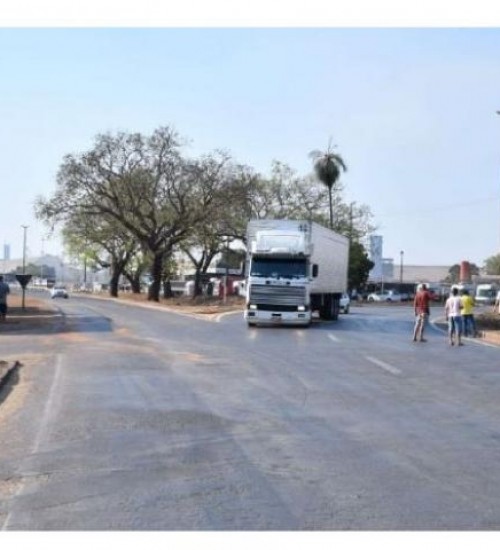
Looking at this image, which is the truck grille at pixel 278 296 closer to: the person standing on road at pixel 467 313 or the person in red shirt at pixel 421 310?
the person standing on road at pixel 467 313

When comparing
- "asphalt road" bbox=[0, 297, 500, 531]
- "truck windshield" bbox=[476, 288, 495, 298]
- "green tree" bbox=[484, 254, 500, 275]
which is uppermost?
"green tree" bbox=[484, 254, 500, 275]

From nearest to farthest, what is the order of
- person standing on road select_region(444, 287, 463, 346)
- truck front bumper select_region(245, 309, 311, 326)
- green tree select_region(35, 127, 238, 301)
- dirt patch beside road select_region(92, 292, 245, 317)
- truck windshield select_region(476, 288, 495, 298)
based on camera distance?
1. person standing on road select_region(444, 287, 463, 346)
2. truck front bumper select_region(245, 309, 311, 326)
3. dirt patch beside road select_region(92, 292, 245, 317)
4. green tree select_region(35, 127, 238, 301)
5. truck windshield select_region(476, 288, 495, 298)

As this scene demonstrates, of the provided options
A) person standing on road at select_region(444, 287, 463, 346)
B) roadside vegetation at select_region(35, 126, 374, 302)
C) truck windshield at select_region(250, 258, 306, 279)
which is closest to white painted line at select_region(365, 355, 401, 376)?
person standing on road at select_region(444, 287, 463, 346)

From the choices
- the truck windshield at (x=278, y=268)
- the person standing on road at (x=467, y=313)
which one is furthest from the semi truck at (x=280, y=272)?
the person standing on road at (x=467, y=313)

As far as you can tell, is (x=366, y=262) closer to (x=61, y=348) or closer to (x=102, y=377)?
(x=61, y=348)

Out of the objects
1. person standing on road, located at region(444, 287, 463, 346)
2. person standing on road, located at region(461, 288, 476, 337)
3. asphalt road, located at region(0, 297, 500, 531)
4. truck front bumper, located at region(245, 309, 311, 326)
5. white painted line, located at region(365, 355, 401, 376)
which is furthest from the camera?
truck front bumper, located at region(245, 309, 311, 326)

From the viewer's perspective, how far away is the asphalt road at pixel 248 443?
271 inches

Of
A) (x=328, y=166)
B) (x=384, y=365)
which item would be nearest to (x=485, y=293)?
(x=328, y=166)

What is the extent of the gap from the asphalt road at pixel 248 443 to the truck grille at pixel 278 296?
12.7 metres

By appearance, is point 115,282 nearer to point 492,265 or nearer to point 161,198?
point 161,198

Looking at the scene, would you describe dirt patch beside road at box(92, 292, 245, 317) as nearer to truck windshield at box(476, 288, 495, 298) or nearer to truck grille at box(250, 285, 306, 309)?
truck grille at box(250, 285, 306, 309)

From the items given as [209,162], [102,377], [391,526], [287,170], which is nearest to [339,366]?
[102,377]

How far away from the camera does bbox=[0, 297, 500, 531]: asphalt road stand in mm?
6871

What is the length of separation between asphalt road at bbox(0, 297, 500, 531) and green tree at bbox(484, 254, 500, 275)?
119 meters
